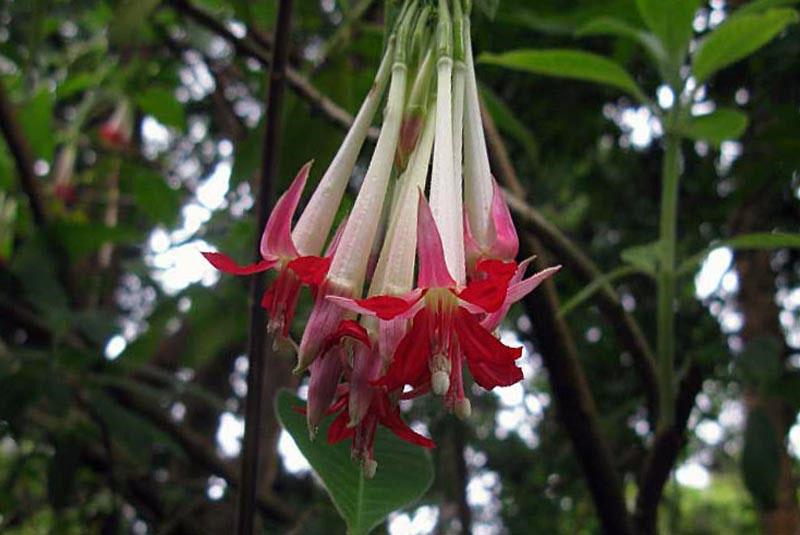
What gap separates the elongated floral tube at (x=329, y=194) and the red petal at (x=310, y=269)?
3 cm

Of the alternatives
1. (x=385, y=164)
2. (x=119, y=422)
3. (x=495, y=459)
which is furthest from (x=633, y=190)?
(x=385, y=164)

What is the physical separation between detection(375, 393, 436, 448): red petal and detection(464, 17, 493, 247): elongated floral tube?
0.12m

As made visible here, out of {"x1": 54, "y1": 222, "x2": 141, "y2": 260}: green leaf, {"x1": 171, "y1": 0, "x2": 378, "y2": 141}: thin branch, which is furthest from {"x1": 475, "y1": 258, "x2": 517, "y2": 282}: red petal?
{"x1": 54, "y1": 222, "x2": 141, "y2": 260}: green leaf

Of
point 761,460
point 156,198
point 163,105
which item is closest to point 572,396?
point 761,460

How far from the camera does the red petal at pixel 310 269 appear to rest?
51 cm

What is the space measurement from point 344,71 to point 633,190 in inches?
34.5

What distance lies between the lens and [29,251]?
4.11 ft

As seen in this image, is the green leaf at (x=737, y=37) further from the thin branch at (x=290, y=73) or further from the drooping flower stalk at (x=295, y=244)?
the drooping flower stalk at (x=295, y=244)

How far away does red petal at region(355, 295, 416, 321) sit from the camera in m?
0.47

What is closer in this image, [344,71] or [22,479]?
[344,71]

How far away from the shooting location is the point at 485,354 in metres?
0.52

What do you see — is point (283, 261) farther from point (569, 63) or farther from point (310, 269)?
point (569, 63)

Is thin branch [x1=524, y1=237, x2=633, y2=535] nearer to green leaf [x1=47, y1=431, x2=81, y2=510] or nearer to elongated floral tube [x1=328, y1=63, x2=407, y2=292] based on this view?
elongated floral tube [x1=328, y1=63, x2=407, y2=292]

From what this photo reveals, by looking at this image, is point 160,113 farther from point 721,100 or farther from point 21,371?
point 721,100
